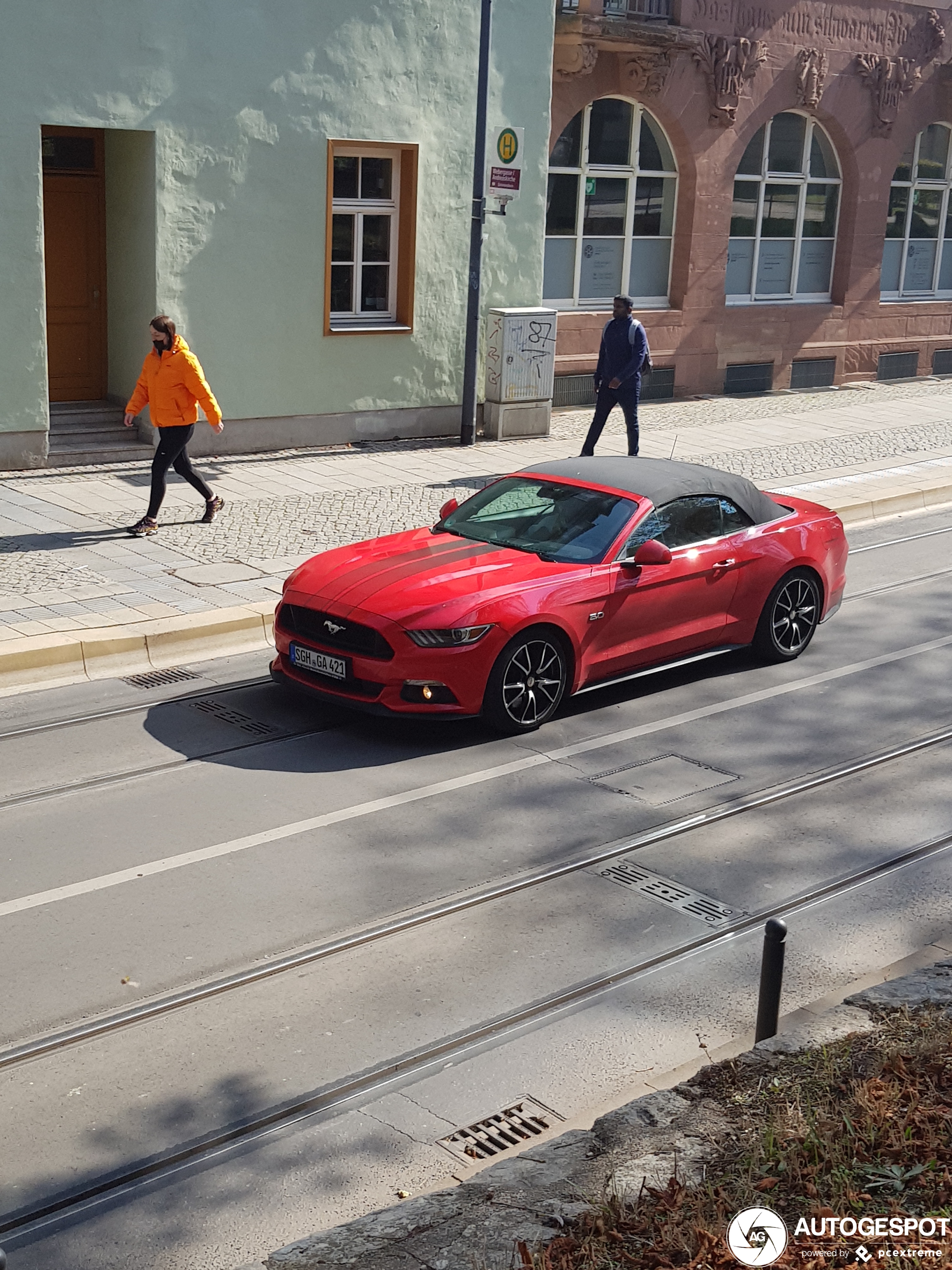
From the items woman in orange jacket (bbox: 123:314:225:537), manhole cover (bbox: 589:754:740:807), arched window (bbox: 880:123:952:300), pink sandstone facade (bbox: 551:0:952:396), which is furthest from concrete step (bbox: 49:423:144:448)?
arched window (bbox: 880:123:952:300)

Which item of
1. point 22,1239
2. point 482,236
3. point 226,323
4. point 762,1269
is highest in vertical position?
point 482,236

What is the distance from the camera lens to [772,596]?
35.1ft

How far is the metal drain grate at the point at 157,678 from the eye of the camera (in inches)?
396

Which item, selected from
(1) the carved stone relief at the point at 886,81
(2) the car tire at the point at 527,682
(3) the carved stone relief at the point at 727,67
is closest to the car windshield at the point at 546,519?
(2) the car tire at the point at 527,682

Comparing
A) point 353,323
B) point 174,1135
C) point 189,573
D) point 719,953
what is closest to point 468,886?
point 719,953

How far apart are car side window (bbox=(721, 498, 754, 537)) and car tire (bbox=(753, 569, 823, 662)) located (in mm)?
476

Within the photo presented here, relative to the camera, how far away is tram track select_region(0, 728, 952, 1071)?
5.78 m

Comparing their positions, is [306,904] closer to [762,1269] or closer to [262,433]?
[762,1269]

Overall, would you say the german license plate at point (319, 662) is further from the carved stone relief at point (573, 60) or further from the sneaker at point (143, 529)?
the carved stone relief at point (573, 60)

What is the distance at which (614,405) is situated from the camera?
17078 mm

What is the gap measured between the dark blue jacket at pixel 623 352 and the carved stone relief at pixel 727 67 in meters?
7.35

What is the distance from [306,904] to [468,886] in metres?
0.78

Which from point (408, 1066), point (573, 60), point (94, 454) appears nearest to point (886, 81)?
point (573, 60)

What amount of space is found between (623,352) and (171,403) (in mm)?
5671
